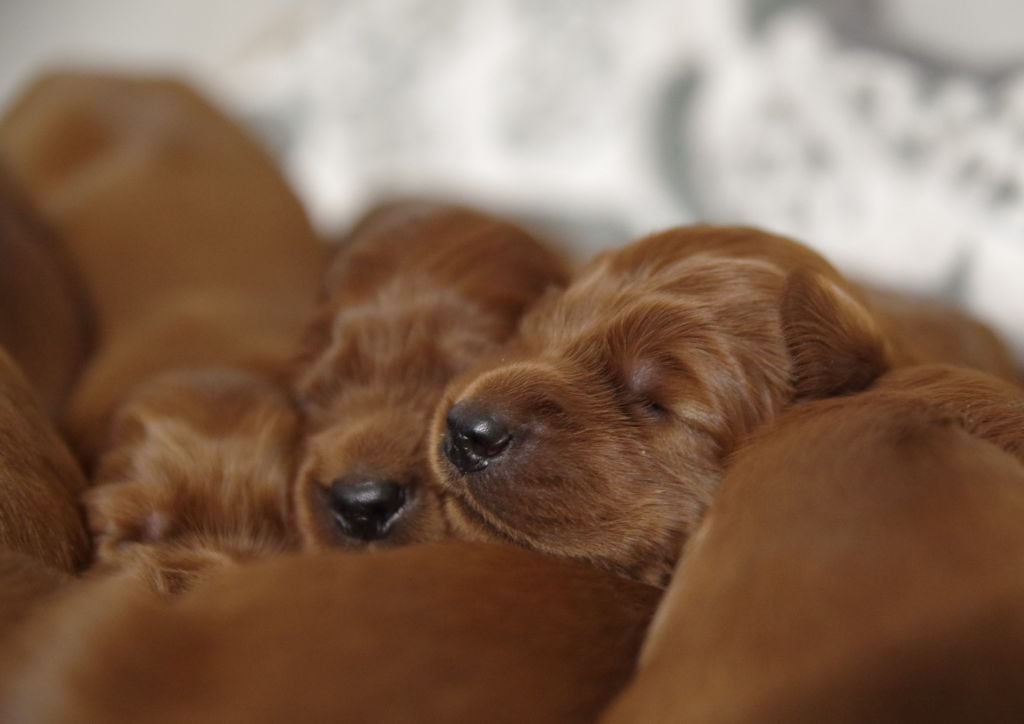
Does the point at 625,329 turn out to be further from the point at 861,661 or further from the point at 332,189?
the point at 332,189

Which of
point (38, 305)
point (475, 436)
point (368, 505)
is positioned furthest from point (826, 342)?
point (38, 305)

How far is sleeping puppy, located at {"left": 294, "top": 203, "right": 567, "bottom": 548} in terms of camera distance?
121cm

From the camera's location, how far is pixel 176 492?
1.31 metres

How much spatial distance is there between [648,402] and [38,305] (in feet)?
3.73

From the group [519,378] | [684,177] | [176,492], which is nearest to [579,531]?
[519,378]

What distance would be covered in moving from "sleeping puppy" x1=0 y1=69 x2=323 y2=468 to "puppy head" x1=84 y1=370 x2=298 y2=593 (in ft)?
0.33

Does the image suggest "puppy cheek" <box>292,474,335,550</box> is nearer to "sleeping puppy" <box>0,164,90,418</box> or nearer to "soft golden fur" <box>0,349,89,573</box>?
"soft golden fur" <box>0,349,89,573</box>

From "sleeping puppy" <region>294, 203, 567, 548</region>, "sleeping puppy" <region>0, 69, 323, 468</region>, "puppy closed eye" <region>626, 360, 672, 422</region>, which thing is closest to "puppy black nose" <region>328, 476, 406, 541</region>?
"sleeping puppy" <region>294, 203, 567, 548</region>

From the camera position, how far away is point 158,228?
204cm

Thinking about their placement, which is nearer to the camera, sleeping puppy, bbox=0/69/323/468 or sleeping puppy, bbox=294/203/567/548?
sleeping puppy, bbox=294/203/567/548

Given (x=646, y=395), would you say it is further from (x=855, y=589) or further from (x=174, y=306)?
(x=174, y=306)

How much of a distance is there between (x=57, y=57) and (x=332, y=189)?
1.62 m

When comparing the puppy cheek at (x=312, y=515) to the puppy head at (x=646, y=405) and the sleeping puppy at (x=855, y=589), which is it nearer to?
the puppy head at (x=646, y=405)

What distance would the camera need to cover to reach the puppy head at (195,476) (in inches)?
49.1
